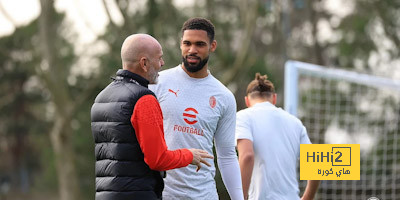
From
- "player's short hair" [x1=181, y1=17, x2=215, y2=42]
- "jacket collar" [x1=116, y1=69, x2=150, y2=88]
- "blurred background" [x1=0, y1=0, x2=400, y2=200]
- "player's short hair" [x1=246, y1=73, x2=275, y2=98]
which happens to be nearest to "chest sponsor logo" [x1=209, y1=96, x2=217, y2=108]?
"player's short hair" [x1=181, y1=17, x2=215, y2=42]

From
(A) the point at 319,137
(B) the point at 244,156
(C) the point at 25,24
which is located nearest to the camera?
(B) the point at 244,156

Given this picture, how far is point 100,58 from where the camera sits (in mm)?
23859

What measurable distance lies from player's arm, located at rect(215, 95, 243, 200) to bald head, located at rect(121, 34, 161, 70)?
961mm

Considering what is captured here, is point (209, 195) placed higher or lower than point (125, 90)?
lower

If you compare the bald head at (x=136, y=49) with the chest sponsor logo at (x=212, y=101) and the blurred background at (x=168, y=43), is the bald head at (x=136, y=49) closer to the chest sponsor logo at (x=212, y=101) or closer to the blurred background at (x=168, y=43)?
the chest sponsor logo at (x=212, y=101)

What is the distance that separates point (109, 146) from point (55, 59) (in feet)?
54.6

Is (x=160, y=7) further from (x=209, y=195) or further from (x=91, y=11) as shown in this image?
(x=209, y=195)

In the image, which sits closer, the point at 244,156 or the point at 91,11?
the point at 244,156

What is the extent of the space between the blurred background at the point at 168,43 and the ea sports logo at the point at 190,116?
14.1 meters

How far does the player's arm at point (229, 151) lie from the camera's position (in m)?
4.96

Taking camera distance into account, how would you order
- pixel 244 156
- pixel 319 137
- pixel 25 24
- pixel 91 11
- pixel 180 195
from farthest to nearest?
pixel 25 24
pixel 91 11
pixel 319 137
pixel 244 156
pixel 180 195

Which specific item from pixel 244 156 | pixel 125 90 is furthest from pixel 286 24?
pixel 125 90

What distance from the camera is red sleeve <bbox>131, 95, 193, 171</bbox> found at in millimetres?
3967

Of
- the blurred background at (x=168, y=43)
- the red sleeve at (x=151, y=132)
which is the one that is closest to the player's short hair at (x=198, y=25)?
the red sleeve at (x=151, y=132)
